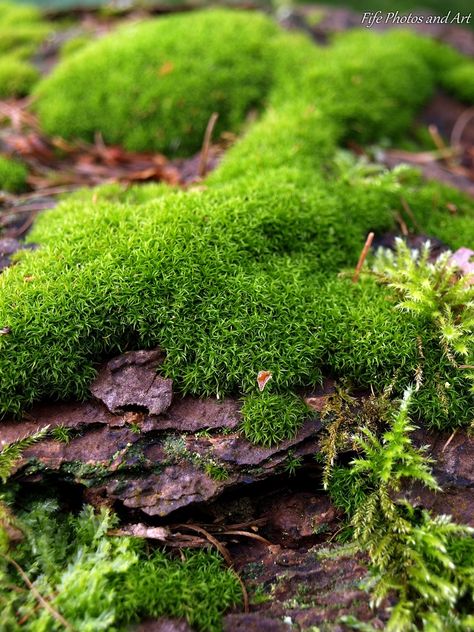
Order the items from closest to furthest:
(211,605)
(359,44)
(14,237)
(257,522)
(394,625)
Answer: (394,625), (211,605), (257,522), (14,237), (359,44)

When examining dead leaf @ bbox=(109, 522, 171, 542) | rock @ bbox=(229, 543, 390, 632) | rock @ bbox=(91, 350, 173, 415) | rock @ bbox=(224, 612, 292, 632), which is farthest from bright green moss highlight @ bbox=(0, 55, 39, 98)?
rock @ bbox=(224, 612, 292, 632)

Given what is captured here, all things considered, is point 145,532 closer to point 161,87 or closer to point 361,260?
point 361,260

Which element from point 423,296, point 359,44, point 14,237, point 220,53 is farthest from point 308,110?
point 14,237

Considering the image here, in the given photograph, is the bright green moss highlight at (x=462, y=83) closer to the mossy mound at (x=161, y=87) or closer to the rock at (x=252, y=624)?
the mossy mound at (x=161, y=87)

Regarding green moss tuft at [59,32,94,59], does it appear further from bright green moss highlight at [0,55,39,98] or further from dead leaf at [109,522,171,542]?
dead leaf at [109,522,171,542]

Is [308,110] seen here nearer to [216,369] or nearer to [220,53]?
[220,53]
